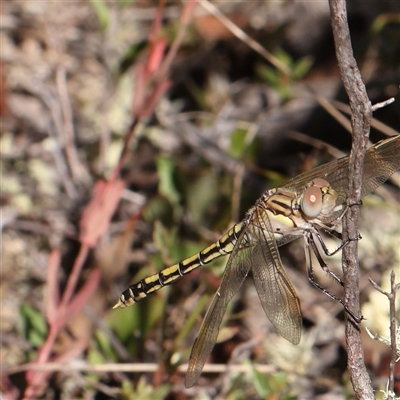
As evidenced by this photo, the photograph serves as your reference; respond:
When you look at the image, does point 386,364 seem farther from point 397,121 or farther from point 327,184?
point 397,121

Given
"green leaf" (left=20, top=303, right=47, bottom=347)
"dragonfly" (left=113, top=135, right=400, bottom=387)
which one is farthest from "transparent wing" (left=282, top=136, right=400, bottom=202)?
"green leaf" (left=20, top=303, right=47, bottom=347)

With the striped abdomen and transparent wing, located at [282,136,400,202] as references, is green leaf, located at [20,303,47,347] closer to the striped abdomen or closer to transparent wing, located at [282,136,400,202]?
the striped abdomen

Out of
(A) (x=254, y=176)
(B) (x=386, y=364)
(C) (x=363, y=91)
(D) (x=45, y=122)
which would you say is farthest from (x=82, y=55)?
(C) (x=363, y=91)

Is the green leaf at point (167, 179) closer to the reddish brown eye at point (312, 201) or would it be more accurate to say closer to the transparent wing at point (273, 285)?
the transparent wing at point (273, 285)

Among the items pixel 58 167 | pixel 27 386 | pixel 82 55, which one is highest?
pixel 82 55

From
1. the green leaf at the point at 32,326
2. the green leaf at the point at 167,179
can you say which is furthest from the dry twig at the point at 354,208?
the green leaf at the point at 167,179

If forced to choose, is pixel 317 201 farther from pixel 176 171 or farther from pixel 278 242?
pixel 176 171
